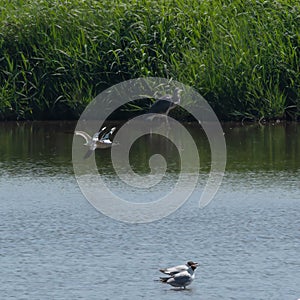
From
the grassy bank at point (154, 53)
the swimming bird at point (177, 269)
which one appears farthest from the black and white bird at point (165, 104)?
the swimming bird at point (177, 269)

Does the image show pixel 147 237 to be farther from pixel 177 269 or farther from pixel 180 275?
pixel 180 275

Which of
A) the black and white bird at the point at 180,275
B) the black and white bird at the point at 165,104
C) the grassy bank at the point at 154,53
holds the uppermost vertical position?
the grassy bank at the point at 154,53

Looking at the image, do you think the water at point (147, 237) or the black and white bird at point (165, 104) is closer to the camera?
the water at point (147, 237)

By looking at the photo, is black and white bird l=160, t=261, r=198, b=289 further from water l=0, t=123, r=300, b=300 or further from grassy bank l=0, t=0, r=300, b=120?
grassy bank l=0, t=0, r=300, b=120

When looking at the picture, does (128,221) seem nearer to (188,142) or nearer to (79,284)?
(79,284)

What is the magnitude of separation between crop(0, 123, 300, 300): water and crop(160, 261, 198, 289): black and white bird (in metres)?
0.08

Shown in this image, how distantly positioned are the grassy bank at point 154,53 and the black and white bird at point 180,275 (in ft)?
29.1

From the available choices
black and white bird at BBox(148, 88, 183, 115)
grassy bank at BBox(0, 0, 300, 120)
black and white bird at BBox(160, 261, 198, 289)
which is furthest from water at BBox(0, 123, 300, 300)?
grassy bank at BBox(0, 0, 300, 120)

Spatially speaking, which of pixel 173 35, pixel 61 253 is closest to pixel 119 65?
pixel 173 35

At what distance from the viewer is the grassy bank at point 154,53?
1911cm

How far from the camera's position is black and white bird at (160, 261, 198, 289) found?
10.1 meters

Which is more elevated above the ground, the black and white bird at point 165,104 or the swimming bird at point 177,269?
the black and white bird at point 165,104

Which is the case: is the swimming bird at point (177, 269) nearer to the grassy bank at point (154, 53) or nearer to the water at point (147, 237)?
the water at point (147, 237)

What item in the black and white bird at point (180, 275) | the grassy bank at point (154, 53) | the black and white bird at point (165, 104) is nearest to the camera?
the black and white bird at point (180, 275)
